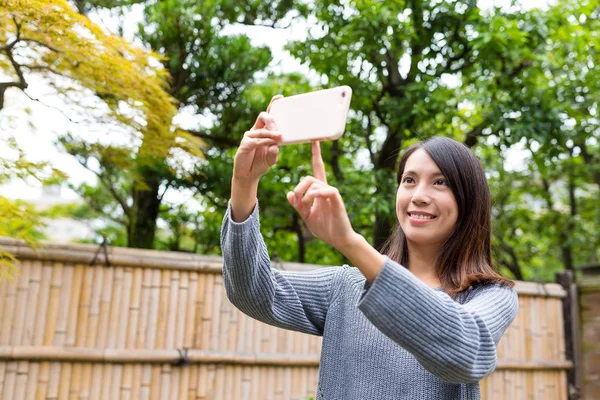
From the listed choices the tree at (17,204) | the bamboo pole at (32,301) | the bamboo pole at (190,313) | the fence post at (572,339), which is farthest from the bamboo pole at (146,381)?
the fence post at (572,339)

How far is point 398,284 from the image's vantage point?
775 millimetres

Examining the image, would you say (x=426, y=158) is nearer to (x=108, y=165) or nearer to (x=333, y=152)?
(x=108, y=165)

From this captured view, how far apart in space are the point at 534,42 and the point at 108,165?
9.26ft

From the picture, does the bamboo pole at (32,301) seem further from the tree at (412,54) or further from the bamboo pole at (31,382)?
the tree at (412,54)

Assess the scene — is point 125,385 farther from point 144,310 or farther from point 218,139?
point 218,139

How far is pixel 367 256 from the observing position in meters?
→ 0.79

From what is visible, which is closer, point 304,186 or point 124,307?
Result: point 304,186

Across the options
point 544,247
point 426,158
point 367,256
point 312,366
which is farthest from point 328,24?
point 544,247

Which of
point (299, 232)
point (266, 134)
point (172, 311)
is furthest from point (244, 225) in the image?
point (299, 232)

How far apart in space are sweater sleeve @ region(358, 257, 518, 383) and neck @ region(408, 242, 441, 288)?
0.29 m

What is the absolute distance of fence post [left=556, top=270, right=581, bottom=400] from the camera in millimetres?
4316

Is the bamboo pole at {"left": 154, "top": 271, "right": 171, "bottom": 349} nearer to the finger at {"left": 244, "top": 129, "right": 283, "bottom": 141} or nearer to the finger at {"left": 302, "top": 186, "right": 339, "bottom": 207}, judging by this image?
the finger at {"left": 244, "top": 129, "right": 283, "bottom": 141}

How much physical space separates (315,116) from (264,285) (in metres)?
0.31

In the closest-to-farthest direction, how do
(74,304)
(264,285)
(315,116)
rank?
(315,116) → (264,285) → (74,304)
